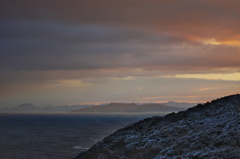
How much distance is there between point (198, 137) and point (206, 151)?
2.29 m

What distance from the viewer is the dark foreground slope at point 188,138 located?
16203 millimetres

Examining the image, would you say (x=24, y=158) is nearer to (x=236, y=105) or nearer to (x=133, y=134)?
(x=133, y=134)

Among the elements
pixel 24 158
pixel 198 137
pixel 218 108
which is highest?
pixel 218 108

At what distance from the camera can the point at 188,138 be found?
18438mm

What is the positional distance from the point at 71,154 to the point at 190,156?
39635mm

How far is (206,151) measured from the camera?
51.5ft

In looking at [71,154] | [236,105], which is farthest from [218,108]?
[71,154]

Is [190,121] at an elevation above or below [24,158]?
above

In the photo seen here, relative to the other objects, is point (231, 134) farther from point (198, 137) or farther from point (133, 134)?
point (133, 134)

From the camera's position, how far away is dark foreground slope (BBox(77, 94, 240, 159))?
53.2 feet

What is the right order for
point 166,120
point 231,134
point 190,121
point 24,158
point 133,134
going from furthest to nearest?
point 24,158 < point 166,120 < point 133,134 < point 190,121 < point 231,134

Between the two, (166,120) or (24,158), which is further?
(24,158)

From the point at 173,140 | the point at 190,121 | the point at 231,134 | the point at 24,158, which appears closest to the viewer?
the point at 231,134

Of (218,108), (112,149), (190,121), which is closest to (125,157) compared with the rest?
(112,149)
